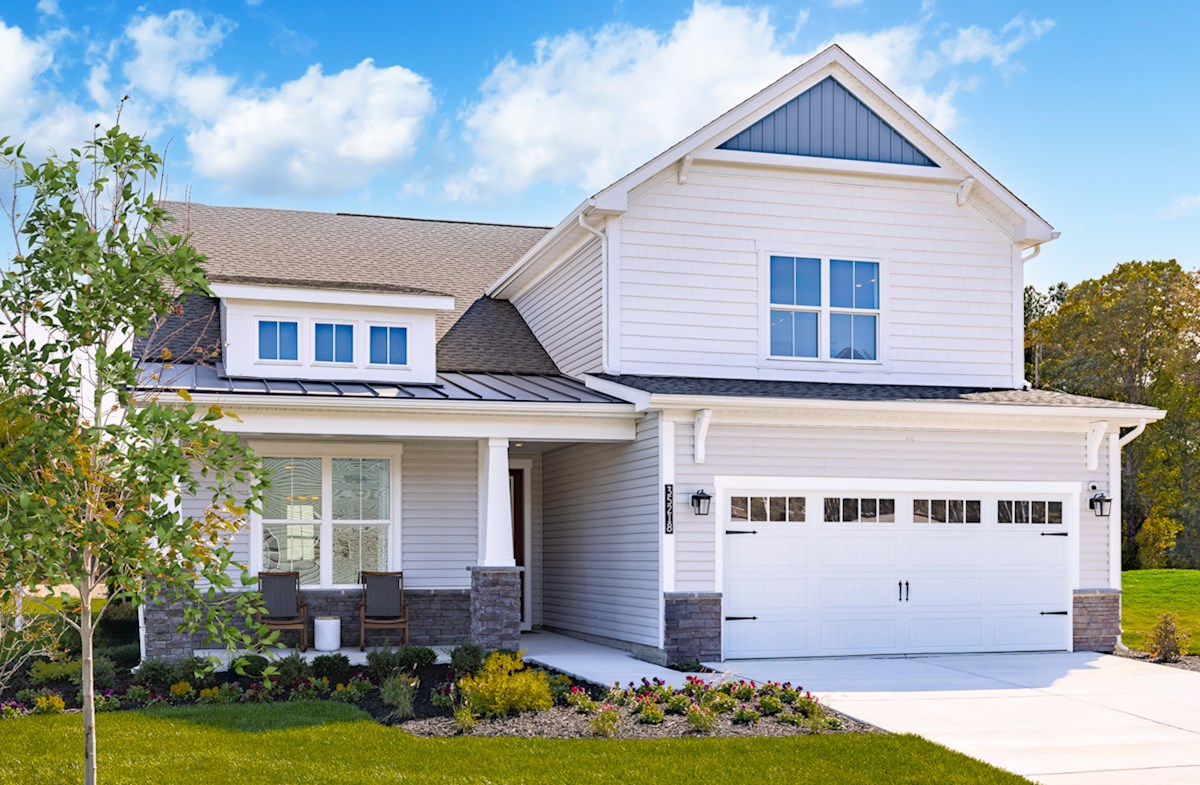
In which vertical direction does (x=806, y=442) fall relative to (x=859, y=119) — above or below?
below

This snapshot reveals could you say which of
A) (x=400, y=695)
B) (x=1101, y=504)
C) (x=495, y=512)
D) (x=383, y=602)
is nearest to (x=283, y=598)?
(x=383, y=602)

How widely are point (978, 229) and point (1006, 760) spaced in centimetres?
934

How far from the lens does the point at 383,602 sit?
1436 centimetres

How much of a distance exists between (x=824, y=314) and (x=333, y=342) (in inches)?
249

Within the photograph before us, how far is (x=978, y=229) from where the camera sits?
1599 centimetres

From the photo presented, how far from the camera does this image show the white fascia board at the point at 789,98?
14391 mm

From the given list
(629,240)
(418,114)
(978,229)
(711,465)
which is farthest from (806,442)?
(418,114)

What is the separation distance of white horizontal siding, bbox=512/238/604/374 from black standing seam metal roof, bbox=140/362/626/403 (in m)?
0.60

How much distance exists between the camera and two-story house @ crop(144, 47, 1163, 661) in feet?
44.3

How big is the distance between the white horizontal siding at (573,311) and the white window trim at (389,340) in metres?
2.29

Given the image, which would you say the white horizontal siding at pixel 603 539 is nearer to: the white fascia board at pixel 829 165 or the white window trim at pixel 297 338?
the white fascia board at pixel 829 165

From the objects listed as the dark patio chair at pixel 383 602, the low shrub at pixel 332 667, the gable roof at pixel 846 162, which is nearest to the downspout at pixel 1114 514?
the gable roof at pixel 846 162

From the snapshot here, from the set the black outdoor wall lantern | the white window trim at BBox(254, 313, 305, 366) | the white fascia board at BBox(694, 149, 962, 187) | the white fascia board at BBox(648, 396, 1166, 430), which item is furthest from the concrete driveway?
the white window trim at BBox(254, 313, 305, 366)

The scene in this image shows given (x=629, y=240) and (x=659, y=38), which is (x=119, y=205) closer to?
(x=629, y=240)
